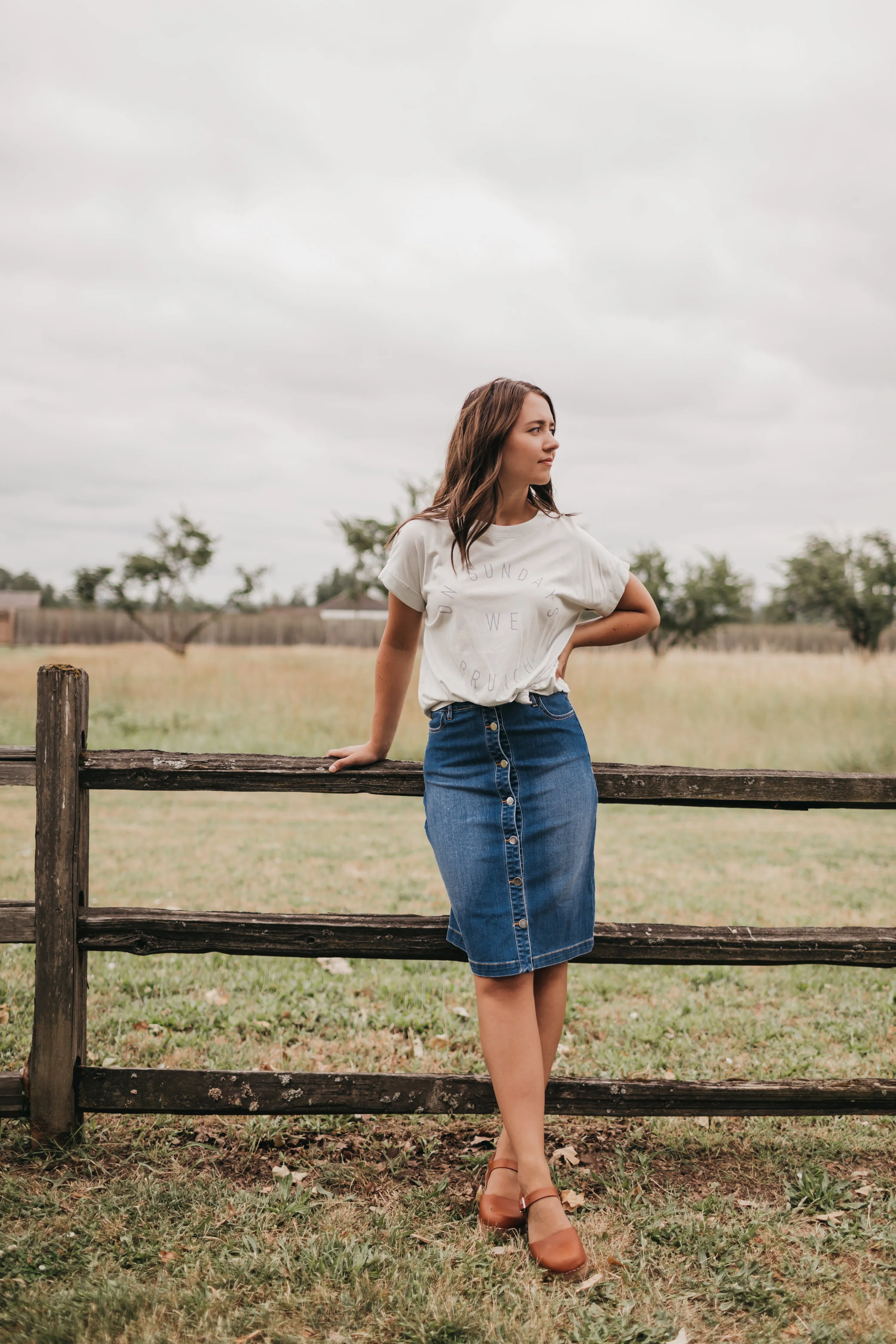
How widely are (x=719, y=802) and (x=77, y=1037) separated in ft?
7.04

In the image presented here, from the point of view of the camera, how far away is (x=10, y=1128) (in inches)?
122

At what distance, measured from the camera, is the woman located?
260 centimetres

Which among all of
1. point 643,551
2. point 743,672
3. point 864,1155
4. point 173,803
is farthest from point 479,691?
point 643,551

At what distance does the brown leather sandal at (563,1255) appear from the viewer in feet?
7.96

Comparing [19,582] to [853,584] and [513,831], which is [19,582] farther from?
[513,831]

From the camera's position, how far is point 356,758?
292 centimetres

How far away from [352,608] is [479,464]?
2249 inches

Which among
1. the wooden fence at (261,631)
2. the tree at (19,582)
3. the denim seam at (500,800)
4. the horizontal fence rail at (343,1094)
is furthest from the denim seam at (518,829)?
the tree at (19,582)

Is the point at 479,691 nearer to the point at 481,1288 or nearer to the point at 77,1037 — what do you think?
the point at 481,1288

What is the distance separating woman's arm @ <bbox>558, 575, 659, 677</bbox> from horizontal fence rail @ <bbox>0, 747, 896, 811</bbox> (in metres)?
0.42

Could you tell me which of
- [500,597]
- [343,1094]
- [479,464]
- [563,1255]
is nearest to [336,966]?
[343,1094]

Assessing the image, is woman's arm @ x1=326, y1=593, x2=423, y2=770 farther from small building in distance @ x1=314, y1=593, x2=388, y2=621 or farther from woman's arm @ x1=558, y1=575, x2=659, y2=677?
small building in distance @ x1=314, y1=593, x2=388, y2=621

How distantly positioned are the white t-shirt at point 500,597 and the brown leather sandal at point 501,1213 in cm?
135

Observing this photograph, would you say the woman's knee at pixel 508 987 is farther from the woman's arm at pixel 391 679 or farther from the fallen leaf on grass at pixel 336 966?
the fallen leaf on grass at pixel 336 966
